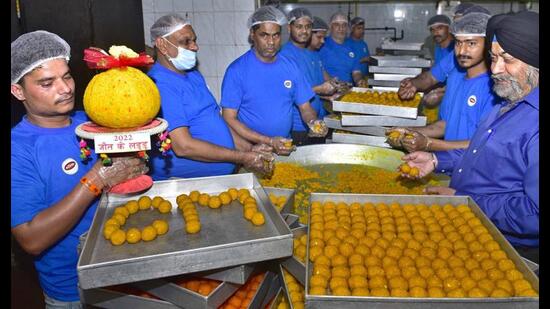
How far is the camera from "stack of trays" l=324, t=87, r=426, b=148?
416 centimetres

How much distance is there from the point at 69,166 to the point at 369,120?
298cm

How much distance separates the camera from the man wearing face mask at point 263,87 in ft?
13.2

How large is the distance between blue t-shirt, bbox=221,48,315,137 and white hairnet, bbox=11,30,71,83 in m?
2.18

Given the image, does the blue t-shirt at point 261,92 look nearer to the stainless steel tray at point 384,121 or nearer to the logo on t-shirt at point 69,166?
the stainless steel tray at point 384,121

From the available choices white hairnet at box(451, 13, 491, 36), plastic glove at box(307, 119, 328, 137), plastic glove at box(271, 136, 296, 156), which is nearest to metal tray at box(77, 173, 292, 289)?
plastic glove at box(271, 136, 296, 156)

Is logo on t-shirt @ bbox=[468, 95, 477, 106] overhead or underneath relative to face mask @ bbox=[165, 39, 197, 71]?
underneath

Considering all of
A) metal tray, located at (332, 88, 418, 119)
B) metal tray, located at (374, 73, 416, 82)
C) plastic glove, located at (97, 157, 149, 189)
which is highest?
plastic glove, located at (97, 157, 149, 189)

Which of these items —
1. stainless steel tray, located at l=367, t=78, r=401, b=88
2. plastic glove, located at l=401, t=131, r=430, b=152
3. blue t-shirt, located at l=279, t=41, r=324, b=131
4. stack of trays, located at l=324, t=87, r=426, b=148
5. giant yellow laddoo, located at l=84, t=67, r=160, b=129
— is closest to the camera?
giant yellow laddoo, located at l=84, t=67, r=160, b=129

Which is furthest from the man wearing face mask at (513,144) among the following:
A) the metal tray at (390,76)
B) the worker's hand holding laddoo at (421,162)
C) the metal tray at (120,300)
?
the metal tray at (390,76)

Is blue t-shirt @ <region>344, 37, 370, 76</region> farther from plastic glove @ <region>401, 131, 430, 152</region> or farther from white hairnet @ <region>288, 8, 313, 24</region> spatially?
plastic glove @ <region>401, 131, 430, 152</region>

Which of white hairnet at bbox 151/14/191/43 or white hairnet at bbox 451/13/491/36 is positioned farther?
white hairnet at bbox 451/13/491/36

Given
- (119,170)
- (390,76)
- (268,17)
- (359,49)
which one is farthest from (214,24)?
(119,170)

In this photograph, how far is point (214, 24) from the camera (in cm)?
570

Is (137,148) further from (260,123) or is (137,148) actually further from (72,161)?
(260,123)
